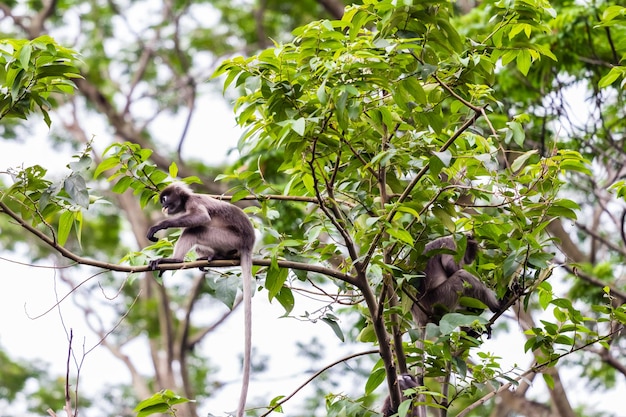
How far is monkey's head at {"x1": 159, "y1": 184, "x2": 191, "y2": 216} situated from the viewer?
568 centimetres

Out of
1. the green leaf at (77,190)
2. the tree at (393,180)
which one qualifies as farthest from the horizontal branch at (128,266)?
the green leaf at (77,190)

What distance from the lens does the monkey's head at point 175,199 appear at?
18.6 ft

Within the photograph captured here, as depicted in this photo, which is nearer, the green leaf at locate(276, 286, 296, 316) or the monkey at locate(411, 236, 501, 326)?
the green leaf at locate(276, 286, 296, 316)

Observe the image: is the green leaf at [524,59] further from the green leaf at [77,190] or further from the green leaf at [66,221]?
the green leaf at [66,221]

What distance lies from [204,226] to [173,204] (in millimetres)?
278

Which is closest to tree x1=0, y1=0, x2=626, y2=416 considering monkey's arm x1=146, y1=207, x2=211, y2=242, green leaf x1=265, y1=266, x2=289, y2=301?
green leaf x1=265, y1=266, x2=289, y2=301

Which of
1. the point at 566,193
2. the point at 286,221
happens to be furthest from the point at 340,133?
the point at 566,193

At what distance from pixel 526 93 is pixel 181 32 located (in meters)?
9.05

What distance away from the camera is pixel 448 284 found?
Answer: 19.1ft

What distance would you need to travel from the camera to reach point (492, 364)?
4.43 meters

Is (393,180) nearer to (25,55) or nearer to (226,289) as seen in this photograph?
(226,289)

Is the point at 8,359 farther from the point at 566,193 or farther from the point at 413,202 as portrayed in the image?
the point at 413,202

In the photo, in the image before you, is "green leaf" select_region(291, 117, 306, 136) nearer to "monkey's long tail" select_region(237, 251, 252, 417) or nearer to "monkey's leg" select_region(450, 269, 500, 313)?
"monkey's long tail" select_region(237, 251, 252, 417)

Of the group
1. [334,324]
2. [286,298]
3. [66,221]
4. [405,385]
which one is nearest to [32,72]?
[66,221]
